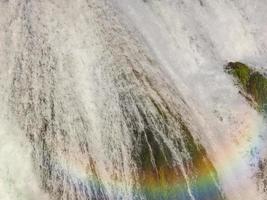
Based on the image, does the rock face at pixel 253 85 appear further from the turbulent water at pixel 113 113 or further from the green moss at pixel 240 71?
the turbulent water at pixel 113 113

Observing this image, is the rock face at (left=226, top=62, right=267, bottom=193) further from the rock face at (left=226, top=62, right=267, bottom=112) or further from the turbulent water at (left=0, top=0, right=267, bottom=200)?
the turbulent water at (left=0, top=0, right=267, bottom=200)

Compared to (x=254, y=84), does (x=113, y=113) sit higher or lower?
lower

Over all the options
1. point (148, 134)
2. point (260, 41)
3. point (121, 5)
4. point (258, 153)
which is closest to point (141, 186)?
point (148, 134)

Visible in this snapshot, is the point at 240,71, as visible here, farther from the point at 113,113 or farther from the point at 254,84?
the point at 113,113

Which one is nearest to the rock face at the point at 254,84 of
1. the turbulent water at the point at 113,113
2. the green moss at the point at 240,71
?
the green moss at the point at 240,71

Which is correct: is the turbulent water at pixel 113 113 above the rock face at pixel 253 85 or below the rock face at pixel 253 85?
below

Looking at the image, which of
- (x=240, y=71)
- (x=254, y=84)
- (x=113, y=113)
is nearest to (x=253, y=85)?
(x=254, y=84)
